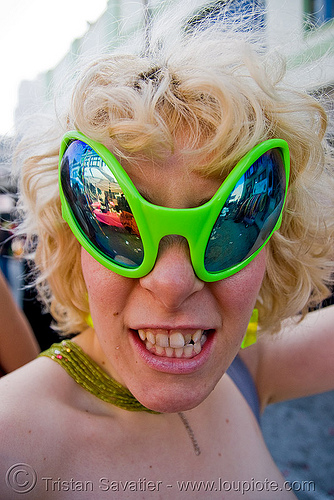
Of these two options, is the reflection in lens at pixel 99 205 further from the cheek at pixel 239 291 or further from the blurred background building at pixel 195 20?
the blurred background building at pixel 195 20

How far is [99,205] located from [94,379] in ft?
2.01

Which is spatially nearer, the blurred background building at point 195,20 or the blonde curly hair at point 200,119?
the blonde curly hair at point 200,119

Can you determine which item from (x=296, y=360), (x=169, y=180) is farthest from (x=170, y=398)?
(x=296, y=360)

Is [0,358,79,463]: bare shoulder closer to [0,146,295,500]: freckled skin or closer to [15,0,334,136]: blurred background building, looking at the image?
[0,146,295,500]: freckled skin

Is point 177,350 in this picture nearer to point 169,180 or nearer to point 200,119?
point 169,180

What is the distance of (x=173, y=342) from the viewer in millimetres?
1119

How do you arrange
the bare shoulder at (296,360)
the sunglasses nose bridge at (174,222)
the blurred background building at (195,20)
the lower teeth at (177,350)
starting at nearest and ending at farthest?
the sunglasses nose bridge at (174,222)
the lower teeth at (177,350)
the blurred background building at (195,20)
the bare shoulder at (296,360)

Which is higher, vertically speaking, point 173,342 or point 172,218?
point 172,218

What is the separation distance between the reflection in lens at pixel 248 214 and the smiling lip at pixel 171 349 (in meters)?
0.20

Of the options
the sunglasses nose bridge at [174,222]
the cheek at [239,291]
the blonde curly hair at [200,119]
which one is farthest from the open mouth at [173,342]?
the blonde curly hair at [200,119]

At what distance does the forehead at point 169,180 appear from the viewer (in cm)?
107

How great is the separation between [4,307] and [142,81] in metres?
1.33

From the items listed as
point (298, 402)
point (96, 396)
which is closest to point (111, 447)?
point (96, 396)

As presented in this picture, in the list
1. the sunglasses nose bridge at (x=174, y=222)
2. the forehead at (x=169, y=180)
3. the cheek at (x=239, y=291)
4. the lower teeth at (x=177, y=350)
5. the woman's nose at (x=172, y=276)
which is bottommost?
the lower teeth at (x=177, y=350)
